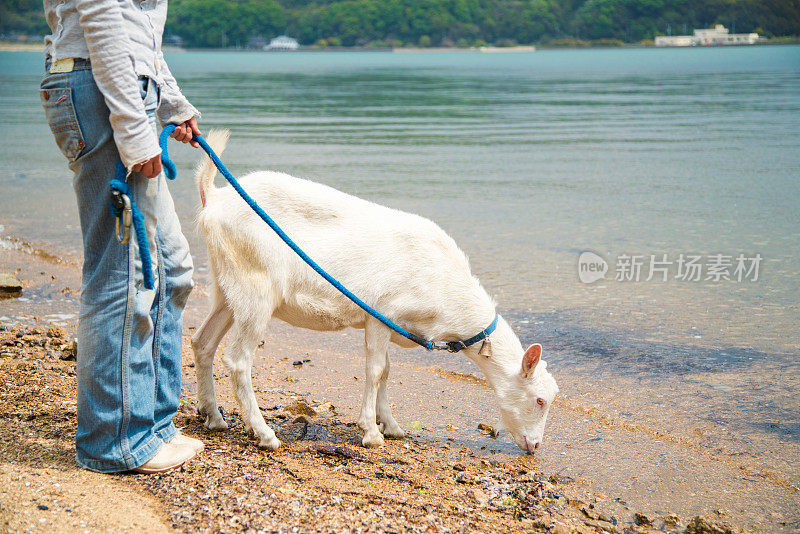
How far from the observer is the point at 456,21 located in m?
178

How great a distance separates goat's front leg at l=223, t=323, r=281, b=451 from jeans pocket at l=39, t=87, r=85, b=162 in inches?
61.1

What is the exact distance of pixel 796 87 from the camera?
166ft

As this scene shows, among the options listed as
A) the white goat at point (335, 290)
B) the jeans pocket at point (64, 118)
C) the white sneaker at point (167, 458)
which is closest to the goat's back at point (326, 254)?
the white goat at point (335, 290)

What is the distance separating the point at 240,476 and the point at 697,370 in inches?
185

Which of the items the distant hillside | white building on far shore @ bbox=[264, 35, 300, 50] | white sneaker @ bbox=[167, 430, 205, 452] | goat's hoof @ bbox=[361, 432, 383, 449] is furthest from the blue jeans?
white building on far shore @ bbox=[264, 35, 300, 50]

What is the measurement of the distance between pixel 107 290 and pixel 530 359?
2.61m

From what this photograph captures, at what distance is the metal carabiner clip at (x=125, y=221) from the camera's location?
406cm

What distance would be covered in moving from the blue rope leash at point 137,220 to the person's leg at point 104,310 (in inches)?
1.6

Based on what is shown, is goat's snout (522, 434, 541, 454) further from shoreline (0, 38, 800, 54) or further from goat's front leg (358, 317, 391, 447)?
shoreline (0, 38, 800, 54)

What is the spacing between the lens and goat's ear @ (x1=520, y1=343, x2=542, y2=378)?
5348 mm

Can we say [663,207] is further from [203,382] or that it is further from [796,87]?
[796,87]

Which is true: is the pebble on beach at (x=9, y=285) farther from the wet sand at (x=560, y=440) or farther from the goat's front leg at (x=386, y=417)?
the goat's front leg at (x=386, y=417)

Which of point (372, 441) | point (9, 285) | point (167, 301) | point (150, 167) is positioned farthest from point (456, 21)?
point (150, 167)

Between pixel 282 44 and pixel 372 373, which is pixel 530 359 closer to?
pixel 372 373
